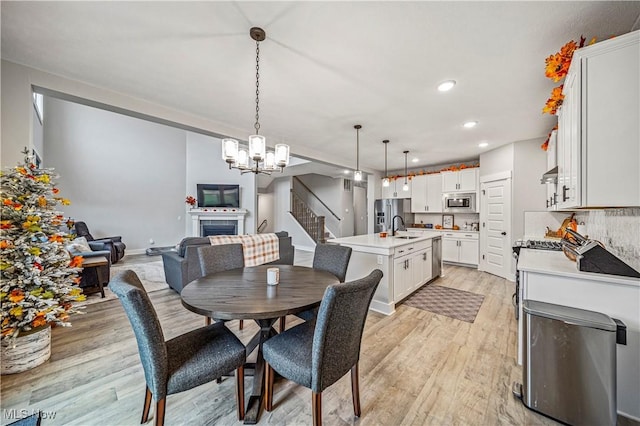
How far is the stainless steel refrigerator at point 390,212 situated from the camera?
6.68m

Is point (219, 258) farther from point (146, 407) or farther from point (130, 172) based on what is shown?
point (130, 172)

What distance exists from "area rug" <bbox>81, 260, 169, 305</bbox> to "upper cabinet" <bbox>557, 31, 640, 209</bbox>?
5039mm

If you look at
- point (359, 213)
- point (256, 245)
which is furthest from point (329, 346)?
point (359, 213)

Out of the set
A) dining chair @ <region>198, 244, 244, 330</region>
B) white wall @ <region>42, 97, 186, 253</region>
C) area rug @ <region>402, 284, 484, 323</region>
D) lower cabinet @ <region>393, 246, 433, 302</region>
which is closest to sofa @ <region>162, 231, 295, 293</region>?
dining chair @ <region>198, 244, 244, 330</region>

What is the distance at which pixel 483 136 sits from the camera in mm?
4297

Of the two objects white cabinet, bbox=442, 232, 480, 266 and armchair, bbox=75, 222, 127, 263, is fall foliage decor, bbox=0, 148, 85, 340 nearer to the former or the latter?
armchair, bbox=75, 222, 127, 263

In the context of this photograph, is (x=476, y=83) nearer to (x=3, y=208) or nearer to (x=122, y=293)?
(x=122, y=293)

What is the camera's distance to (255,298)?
1531 mm

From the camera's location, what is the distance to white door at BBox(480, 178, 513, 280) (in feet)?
15.6

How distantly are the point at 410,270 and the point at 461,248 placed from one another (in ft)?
9.70

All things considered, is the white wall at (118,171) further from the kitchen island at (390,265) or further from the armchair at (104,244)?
the kitchen island at (390,265)

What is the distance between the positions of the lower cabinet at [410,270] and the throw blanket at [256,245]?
2041 mm

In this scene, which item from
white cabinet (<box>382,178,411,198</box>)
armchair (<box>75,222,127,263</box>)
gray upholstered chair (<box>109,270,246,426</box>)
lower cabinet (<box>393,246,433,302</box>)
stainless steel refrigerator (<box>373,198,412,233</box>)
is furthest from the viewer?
white cabinet (<box>382,178,411,198</box>)

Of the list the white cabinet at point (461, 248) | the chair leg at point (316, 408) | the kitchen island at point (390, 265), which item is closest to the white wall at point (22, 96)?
the kitchen island at point (390, 265)
